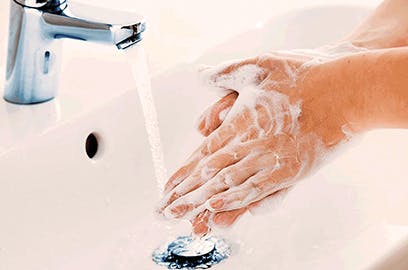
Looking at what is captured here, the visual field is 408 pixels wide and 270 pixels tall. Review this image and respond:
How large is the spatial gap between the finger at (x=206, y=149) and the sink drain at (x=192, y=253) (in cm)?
10

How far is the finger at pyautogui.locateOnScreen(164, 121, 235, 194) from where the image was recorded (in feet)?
3.37

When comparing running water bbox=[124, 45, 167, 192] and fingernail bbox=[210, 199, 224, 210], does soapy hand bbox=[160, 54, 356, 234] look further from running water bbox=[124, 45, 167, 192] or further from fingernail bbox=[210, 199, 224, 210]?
running water bbox=[124, 45, 167, 192]

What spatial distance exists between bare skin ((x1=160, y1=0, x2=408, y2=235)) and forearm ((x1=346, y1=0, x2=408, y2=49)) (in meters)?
0.14

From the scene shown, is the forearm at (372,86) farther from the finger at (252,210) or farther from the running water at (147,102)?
the running water at (147,102)

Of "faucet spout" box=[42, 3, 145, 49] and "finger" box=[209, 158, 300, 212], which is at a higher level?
"faucet spout" box=[42, 3, 145, 49]

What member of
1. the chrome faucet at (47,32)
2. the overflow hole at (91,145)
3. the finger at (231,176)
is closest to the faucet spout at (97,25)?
the chrome faucet at (47,32)

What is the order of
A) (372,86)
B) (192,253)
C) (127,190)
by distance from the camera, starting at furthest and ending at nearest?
(127,190) → (192,253) → (372,86)

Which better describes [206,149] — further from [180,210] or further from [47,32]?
[47,32]

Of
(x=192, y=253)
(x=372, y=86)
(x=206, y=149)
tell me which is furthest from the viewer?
(x=192, y=253)

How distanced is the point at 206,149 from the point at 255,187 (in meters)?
0.07

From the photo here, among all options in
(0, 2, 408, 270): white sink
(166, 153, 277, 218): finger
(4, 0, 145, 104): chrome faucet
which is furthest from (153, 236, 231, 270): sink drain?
(4, 0, 145, 104): chrome faucet

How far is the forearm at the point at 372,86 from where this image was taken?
93 centimetres

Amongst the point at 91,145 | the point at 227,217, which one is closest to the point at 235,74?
the point at 227,217

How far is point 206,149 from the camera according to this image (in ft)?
3.41
